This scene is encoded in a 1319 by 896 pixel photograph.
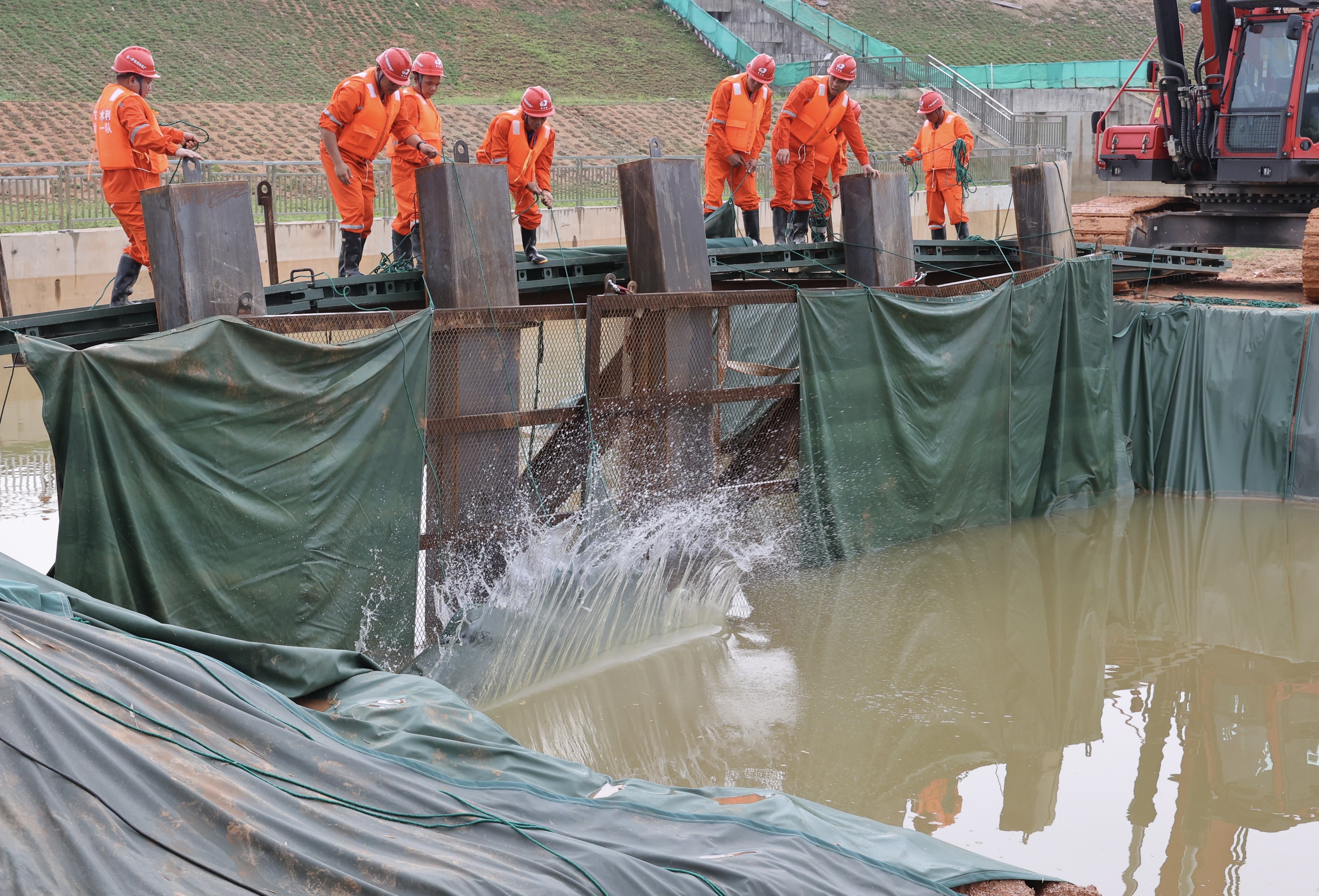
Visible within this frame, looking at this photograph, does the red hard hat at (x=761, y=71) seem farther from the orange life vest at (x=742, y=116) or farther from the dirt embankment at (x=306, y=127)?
the dirt embankment at (x=306, y=127)

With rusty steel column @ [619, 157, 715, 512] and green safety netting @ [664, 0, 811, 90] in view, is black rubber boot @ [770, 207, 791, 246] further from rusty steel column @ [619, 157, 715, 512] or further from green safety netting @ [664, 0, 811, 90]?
green safety netting @ [664, 0, 811, 90]

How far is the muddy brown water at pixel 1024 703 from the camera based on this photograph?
6.23 m

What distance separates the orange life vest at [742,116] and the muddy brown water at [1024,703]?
4140mm

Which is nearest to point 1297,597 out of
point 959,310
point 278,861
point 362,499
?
point 959,310

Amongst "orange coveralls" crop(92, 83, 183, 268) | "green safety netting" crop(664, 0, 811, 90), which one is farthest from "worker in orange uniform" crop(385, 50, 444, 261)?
"green safety netting" crop(664, 0, 811, 90)

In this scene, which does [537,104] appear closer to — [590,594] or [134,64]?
[134,64]

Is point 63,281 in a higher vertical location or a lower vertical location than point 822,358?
higher

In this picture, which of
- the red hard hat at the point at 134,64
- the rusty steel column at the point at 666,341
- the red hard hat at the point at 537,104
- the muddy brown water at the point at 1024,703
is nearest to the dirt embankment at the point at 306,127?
the red hard hat at the point at 537,104

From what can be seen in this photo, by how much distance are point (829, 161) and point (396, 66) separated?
4813 millimetres

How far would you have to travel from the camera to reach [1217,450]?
39.1ft

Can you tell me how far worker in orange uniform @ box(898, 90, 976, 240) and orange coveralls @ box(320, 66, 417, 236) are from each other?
6.23 meters

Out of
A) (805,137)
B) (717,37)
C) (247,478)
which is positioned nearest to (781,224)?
(805,137)

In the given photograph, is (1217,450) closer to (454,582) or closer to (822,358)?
(822,358)

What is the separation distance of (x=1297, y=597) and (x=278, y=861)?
817 centimetres
